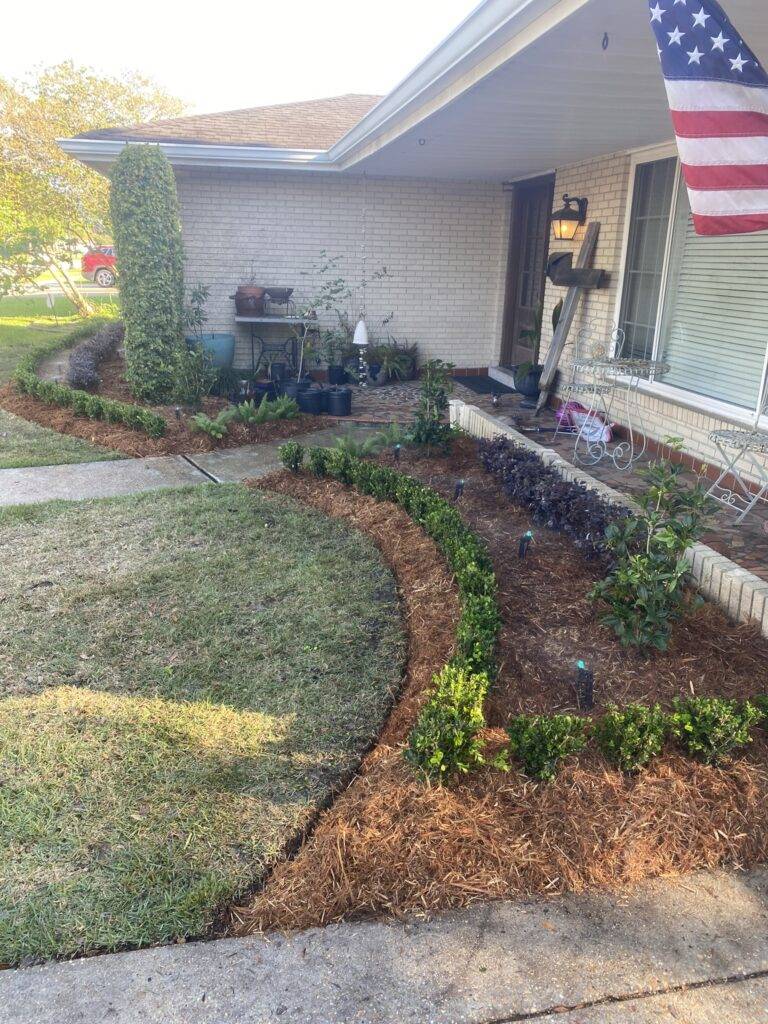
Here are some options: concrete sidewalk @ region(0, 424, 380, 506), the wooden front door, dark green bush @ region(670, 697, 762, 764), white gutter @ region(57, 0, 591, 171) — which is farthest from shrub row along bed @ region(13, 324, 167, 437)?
dark green bush @ region(670, 697, 762, 764)

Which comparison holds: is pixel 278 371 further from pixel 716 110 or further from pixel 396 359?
pixel 716 110

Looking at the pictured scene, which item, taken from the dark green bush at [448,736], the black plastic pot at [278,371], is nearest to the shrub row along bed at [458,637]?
the dark green bush at [448,736]

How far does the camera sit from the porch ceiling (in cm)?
358

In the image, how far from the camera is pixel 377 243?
35.1 feet

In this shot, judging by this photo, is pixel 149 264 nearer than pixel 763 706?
No

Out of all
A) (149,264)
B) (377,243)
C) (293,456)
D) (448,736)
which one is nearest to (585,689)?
(448,736)

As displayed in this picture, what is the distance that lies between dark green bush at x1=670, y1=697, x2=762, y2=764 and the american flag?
5.84ft

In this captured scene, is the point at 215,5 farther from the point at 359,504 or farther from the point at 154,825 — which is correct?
the point at 154,825

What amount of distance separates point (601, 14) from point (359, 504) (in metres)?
3.26

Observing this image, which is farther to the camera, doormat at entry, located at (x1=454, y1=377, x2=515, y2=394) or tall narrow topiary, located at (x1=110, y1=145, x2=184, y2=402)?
doormat at entry, located at (x1=454, y1=377, x2=515, y2=394)

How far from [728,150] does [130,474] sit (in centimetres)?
520

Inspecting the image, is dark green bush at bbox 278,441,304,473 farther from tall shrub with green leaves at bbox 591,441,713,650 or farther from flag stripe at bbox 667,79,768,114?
flag stripe at bbox 667,79,768,114

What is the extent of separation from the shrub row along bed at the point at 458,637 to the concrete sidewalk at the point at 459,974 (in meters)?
0.52

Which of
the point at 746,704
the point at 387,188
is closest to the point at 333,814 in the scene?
the point at 746,704
